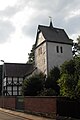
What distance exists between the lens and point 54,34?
55.4 meters

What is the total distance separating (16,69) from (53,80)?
17.1m

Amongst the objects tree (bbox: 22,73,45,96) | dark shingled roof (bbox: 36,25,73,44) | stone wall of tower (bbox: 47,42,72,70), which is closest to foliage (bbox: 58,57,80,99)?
tree (bbox: 22,73,45,96)

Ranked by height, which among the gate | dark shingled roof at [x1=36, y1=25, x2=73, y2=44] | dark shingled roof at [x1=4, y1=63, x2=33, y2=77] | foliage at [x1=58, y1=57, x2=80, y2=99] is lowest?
the gate

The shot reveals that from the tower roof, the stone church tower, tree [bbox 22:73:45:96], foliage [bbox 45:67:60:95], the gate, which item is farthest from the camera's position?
the tower roof

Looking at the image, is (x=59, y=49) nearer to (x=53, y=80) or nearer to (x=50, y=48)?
(x=50, y=48)

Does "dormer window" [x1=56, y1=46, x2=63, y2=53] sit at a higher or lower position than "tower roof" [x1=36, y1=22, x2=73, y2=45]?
lower

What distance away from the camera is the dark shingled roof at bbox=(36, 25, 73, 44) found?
176 ft

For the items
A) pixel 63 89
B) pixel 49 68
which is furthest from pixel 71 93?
pixel 49 68

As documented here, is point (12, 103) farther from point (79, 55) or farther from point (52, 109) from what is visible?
point (79, 55)

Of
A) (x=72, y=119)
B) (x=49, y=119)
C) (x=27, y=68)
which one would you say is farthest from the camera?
(x=27, y=68)

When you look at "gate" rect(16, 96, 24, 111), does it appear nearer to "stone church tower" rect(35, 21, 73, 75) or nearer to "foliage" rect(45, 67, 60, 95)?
"foliage" rect(45, 67, 60, 95)

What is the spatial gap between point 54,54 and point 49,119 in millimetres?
29824

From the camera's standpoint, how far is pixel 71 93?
22609 mm

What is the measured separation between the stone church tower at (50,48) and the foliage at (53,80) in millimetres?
3283
